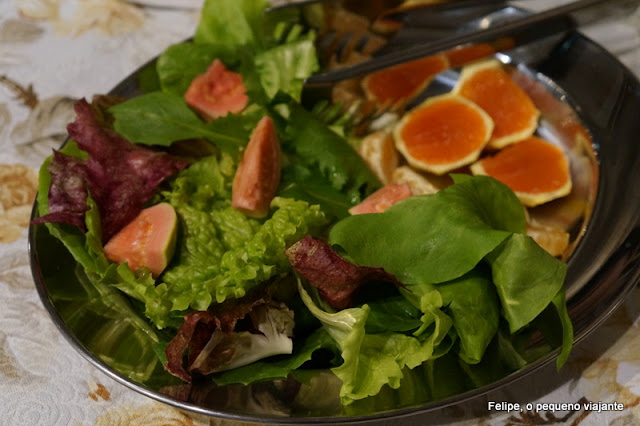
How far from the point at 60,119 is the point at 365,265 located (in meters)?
1.53

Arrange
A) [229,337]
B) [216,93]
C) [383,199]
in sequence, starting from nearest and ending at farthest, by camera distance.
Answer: [229,337], [383,199], [216,93]

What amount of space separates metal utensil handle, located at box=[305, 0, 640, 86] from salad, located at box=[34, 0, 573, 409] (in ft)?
0.94

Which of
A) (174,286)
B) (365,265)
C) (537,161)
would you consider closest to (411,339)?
(365,265)

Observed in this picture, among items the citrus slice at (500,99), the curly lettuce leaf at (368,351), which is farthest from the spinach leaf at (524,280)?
the citrus slice at (500,99)

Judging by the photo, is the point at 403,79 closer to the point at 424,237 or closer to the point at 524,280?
the point at 424,237

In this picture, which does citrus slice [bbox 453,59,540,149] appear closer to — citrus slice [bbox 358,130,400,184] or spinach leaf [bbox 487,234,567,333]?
citrus slice [bbox 358,130,400,184]

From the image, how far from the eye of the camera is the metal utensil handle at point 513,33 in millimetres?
2119

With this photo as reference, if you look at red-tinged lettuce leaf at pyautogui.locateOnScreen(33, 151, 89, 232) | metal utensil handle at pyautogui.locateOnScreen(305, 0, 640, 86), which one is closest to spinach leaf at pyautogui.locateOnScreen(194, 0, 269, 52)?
metal utensil handle at pyautogui.locateOnScreen(305, 0, 640, 86)

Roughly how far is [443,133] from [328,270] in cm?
97

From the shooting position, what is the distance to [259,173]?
70.1 inches

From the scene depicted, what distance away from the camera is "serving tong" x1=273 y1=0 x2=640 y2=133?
2.15 metres

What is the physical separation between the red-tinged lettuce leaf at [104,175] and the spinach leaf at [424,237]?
0.63m

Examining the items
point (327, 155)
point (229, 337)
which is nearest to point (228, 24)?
point (327, 155)

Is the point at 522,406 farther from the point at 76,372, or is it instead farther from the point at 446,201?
Answer: the point at 76,372
